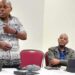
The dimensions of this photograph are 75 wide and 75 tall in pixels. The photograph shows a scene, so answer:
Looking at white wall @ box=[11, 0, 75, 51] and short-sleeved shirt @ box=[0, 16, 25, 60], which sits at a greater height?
white wall @ box=[11, 0, 75, 51]

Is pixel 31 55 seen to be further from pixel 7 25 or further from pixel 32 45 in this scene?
pixel 7 25

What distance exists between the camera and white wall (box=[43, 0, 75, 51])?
5188 mm

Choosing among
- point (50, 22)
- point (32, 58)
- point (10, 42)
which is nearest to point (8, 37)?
point (10, 42)

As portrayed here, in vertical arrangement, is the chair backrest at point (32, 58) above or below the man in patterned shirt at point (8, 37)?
below

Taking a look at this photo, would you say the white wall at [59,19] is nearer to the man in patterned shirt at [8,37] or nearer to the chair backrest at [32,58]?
the chair backrest at [32,58]

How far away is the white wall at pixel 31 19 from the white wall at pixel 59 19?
0.50 ft

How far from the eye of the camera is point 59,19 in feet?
17.1

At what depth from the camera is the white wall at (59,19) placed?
17.0 ft

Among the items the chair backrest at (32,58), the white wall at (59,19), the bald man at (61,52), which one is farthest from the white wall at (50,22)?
the chair backrest at (32,58)

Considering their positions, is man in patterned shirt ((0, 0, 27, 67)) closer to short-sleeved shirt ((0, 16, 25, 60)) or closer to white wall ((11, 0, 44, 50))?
short-sleeved shirt ((0, 16, 25, 60))

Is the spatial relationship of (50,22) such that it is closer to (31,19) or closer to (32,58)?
(31,19)

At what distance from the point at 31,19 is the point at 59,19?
0.62 m

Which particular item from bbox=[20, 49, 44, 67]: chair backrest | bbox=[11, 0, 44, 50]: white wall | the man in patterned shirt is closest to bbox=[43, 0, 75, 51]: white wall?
bbox=[11, 0, 44, 50]: white wall

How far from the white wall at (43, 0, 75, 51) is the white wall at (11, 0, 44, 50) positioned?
0.15 metres
